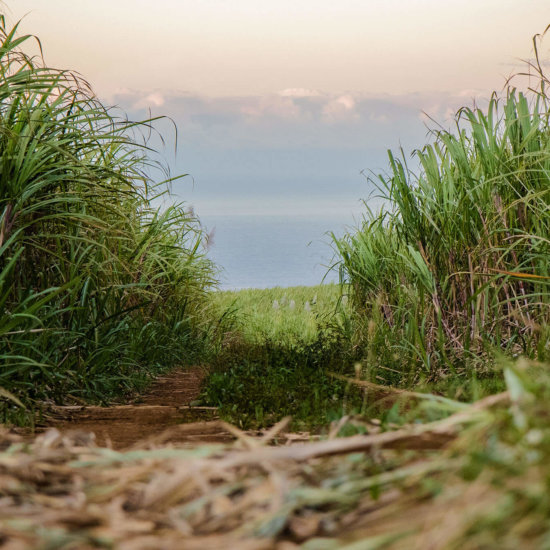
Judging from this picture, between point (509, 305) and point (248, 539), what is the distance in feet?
12.1

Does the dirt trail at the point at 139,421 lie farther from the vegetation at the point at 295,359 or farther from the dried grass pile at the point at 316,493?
the dried grass pile at the point at 316,493

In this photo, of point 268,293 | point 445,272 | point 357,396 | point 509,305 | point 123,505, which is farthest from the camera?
point 268,293

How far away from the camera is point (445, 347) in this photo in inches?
171

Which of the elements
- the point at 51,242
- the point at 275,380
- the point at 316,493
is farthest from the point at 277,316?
the point at 316,493

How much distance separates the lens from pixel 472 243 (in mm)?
4340

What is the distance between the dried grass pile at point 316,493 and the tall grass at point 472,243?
118 inches

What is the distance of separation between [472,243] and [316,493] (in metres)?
3.71

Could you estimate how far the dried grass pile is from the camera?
0.77 meters

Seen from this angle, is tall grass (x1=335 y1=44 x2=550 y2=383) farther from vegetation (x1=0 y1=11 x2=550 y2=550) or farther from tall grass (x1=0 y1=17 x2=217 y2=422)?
tall grass (x1=0 y1=17 x2=217 y2=422)

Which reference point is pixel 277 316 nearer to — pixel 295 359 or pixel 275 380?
pixel 295 359

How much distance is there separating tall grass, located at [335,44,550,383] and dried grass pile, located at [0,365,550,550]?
3002 mm

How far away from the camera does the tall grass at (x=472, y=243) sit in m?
4.04

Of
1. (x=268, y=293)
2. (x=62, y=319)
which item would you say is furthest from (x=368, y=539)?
(x=268, y=293)

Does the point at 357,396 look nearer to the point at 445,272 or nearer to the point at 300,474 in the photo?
the point at 445,272
